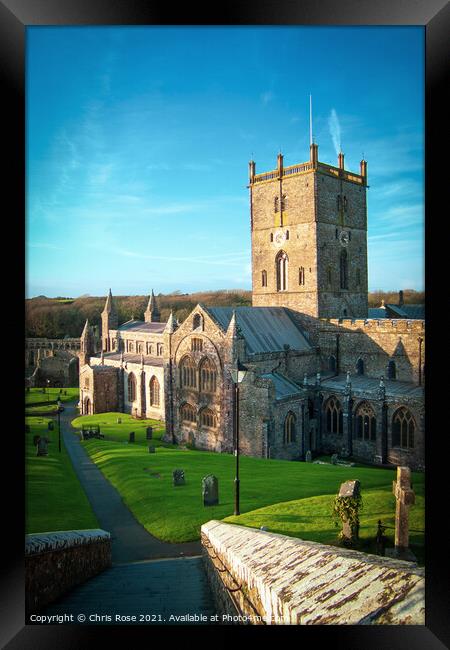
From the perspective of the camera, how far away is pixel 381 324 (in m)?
16.9

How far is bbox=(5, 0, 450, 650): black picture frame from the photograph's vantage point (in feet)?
21.0

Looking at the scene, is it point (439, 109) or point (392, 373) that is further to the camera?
point (392, 373)

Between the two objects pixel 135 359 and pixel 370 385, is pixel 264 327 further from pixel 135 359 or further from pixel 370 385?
pixel 135 359

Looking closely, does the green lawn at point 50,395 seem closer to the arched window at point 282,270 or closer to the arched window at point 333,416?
the arched window at point 333,416

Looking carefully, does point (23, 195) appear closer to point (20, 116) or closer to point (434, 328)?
point (20, 116)

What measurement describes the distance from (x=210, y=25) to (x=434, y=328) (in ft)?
20.8

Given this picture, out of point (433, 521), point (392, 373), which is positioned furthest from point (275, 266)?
point (433, 521)

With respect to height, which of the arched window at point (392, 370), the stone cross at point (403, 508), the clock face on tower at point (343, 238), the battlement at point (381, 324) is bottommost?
the stone cross at point (403, 508)

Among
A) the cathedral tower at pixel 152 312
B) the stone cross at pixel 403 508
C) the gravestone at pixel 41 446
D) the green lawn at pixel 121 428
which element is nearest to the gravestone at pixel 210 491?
the stone cross at pixel 403 508

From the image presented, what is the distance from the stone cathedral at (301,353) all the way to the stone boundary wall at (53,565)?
29.1 feet

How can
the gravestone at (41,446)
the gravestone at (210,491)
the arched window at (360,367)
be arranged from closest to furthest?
the gravestone at (210,491), the gravestone at (41,446), the arched window at (360,367)

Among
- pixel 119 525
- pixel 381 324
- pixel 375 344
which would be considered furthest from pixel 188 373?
pixel 119 525

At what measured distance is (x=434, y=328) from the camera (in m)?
6.85

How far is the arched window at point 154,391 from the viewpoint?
24.0 m
